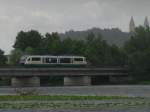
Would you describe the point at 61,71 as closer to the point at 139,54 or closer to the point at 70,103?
the point at 139,54

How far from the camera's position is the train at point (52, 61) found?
385 feet

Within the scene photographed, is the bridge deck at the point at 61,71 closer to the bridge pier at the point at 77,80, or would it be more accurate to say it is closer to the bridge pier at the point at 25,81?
the bridge pier at the point at 77,80

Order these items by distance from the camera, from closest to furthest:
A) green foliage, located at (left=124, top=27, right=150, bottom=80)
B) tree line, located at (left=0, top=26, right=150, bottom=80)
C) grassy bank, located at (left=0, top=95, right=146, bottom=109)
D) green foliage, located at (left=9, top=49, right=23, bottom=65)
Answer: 1. grassy bank, located at (left=0, top=95, right=146, bottom=109)
2. green foliage, located at (left=124, top=27, right=150, bottom=80)
3. tree line, located at (left=0, top=26, right=150, bottom=80)
4. green foliage, located at (left=9, top=49, right=23, bottom=65)

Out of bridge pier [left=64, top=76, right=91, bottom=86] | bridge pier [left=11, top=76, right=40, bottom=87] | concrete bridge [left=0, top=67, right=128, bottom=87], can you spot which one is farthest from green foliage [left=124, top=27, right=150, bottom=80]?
bridge pier [left=11, top=76, right=40, bottom=87]

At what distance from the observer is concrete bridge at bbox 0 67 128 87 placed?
113250 mm

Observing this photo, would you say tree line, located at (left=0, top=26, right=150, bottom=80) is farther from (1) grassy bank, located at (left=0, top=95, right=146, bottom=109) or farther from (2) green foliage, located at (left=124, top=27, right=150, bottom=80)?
(1) grassy bank, located at (left=0, top=95, right=146, bottom=109)

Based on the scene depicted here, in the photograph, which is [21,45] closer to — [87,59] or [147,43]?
[87,59]

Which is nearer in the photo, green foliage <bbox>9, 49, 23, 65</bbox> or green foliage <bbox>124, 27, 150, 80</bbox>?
green foliage <bbox>124, 27, 150, 80</bbox>

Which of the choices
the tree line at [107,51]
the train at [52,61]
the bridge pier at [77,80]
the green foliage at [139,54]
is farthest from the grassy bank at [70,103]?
the tree line at [107,51]

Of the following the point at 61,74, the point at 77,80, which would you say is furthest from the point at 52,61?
the point at 77,80

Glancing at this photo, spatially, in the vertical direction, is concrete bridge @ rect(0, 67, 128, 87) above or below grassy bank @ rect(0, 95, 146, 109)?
above

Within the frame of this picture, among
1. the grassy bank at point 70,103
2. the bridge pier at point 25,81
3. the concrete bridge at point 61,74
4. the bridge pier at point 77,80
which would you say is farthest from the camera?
the bridge pier at point 77,80

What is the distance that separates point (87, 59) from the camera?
450 ft

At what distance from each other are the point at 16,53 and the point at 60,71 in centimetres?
3276
